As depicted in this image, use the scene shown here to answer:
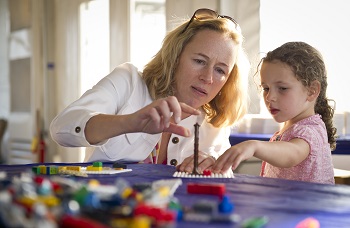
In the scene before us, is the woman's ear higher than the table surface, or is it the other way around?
the woman's ear

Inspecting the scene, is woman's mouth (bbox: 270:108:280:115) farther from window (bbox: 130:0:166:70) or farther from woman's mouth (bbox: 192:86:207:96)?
window (bbox: 130:0:166:70)

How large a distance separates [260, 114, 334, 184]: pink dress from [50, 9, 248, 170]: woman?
30cm

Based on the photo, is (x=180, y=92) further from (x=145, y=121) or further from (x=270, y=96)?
(x=145, y=121)

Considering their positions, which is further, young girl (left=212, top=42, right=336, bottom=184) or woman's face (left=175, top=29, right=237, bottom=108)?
woman's face (left=175, top=29, right=237, bottom=108)

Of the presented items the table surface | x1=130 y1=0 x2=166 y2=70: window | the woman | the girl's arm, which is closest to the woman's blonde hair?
the woman

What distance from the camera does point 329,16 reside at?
3557 millimetres

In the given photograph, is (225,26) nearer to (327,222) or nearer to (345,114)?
(327,222)

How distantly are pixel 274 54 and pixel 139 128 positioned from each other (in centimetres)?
82

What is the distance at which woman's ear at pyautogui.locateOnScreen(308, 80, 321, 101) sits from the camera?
2113 millimetres

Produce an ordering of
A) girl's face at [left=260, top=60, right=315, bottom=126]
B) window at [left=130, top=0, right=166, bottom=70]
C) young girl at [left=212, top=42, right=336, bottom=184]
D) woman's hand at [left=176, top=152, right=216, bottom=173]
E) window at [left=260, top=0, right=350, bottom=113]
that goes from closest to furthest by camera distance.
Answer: woman's hand at [left=176, top=152, right=216, bottom=173]
young girl at [left=212, top=42, right=336, bottom=184]
girl's face at [left=260, top=60, right=315, bottom=126]
window at [left=260, top=0, right=350, bottom=113]
window at [left=130, top=0, right=166, bottom=70]

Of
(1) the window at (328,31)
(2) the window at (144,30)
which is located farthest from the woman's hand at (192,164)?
(2) the window at (144,30)

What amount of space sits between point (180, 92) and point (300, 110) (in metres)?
0.44

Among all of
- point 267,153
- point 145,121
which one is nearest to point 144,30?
point 267,153

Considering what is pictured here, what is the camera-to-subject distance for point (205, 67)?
2107 mm
